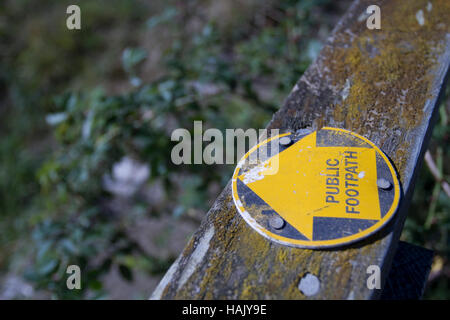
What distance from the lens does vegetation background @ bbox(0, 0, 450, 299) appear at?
165 centimetres

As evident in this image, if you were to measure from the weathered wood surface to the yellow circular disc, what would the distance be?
0.07 ft

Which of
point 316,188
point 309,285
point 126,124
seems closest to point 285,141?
point 316,188

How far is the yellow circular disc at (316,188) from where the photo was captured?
0.71m

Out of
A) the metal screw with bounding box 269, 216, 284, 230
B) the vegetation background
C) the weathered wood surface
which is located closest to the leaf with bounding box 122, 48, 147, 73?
the vegetation background

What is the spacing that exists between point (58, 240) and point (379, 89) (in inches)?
56.2

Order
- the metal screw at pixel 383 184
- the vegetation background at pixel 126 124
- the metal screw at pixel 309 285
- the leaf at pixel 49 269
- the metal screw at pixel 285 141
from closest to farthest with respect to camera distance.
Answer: the metal screw at pixel 309 285, the metal screw at pixel 383 184, the metal screw at pixel 285 141, the leaf at pixel 49 269, the vegetation background at pixel 126 124

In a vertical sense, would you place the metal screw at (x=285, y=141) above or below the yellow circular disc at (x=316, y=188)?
above

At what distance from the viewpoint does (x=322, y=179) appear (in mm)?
796

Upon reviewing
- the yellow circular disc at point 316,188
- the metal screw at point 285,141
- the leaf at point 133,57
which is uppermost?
the leaf at point 133,57

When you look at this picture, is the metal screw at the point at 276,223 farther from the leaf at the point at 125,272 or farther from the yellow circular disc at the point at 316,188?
the leaf at the point at 125,272

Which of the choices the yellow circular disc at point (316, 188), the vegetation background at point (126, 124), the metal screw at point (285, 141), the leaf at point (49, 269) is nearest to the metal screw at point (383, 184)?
the yellow circular disc at point (316, 188)

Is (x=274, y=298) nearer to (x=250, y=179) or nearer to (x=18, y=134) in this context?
(x=250, y=179)

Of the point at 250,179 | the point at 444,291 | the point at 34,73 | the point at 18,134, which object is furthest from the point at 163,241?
the point at 34,73

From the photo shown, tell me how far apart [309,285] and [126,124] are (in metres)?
1.27
